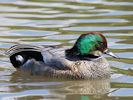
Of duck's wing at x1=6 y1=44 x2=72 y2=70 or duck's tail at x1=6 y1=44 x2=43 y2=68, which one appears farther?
duck's tail at x1=6 y1=44 x2=43 y2=68

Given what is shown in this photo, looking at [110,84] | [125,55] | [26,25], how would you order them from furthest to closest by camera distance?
1. [26,25]
2. [125,55]
3. [110,84]

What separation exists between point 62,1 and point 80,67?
5.66 metres

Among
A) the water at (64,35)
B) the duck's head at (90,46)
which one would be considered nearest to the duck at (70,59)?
the duck's head at (90,46)

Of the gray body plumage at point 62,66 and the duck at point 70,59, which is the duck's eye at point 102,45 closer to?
the duck at point 70,59

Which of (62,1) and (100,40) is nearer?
(100,40)

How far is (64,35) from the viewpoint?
14.9 meters

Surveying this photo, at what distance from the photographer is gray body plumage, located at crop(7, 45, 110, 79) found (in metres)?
12.4

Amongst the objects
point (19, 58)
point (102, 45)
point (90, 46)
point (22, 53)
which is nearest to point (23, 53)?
point (22, 53)

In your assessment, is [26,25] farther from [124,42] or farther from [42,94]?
[42,94]

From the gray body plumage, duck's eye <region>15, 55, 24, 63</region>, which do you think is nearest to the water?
the gray body plumage

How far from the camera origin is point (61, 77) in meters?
12.4

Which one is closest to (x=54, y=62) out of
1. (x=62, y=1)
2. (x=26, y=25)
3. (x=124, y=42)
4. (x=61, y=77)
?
(x=61, y=77)

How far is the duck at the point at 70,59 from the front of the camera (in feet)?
40.8

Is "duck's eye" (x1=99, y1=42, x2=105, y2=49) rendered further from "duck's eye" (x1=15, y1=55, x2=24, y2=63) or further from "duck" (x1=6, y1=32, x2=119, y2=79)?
"duck's eye" (x1=15, y1=55, x2=24, y2=63)
